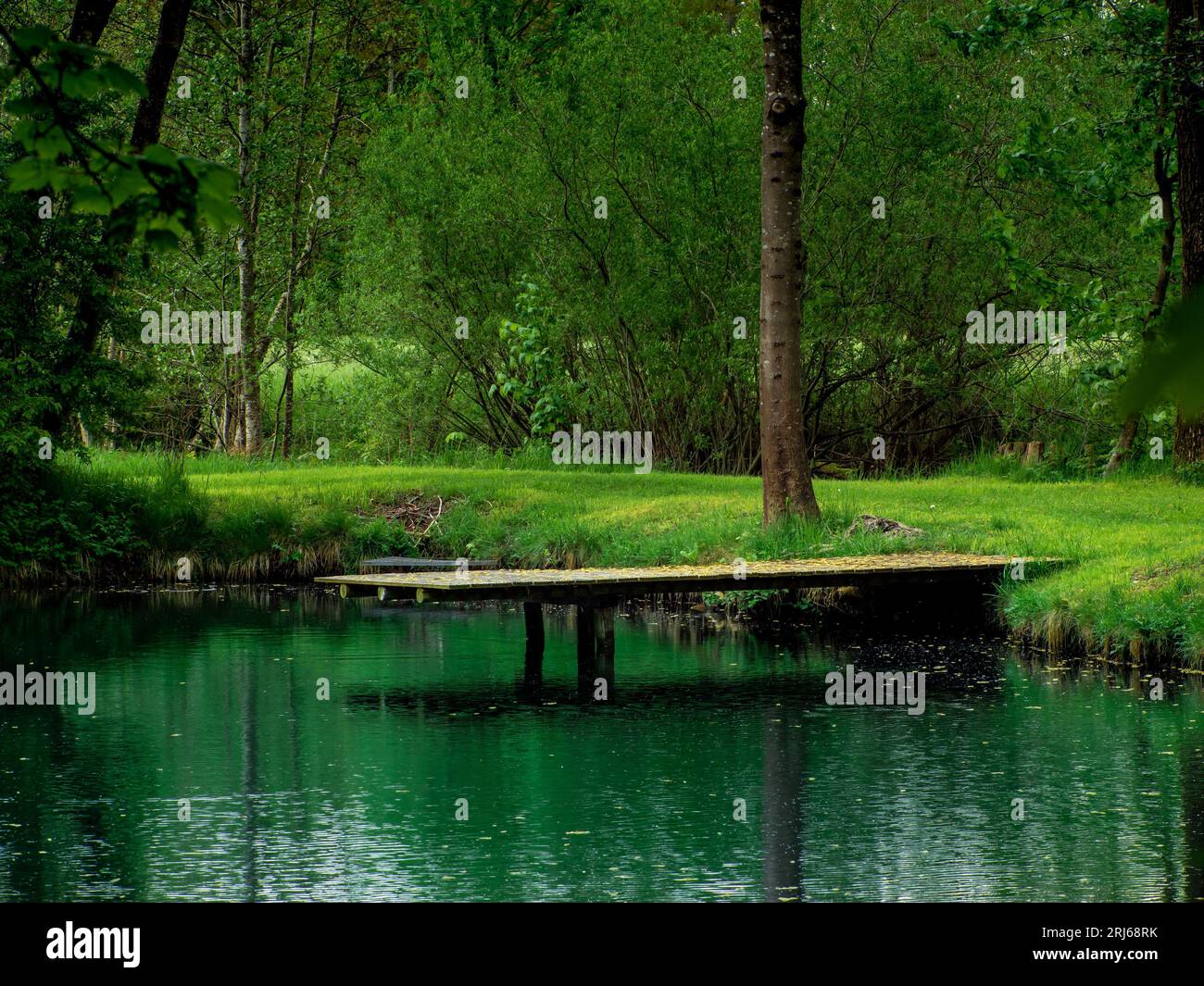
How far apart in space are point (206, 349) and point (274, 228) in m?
2.52

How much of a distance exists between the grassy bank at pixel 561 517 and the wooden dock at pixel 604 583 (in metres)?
1.05

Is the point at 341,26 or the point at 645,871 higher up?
the point at 341,26

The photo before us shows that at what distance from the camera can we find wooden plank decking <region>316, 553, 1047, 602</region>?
614 inches

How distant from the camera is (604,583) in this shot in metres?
15.8

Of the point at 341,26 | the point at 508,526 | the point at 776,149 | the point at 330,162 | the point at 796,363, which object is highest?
the point at 341,26

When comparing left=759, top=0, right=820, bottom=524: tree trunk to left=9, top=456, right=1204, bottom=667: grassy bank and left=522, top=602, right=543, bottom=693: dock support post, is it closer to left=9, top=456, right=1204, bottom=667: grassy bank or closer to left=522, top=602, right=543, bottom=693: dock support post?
left=9, top=456, right=1204, bottom=667: grassy bank

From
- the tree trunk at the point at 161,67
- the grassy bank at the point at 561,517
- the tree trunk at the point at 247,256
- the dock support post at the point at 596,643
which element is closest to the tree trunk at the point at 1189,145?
the grassy bank at the point at 561,517

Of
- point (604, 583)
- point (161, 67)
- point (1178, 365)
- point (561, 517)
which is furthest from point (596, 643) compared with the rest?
point (1178, 365)

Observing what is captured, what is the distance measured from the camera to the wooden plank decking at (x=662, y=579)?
15.6 meters

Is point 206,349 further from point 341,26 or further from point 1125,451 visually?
point 1125,451

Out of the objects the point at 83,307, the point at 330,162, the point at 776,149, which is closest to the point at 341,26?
the point at 330,162
